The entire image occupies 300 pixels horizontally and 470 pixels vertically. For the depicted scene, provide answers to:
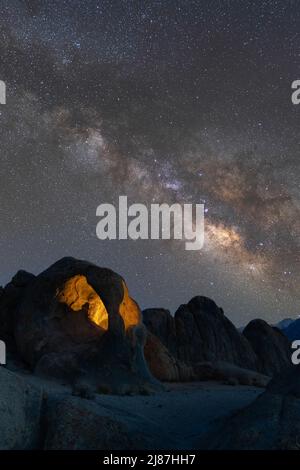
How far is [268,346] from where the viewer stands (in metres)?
34.7

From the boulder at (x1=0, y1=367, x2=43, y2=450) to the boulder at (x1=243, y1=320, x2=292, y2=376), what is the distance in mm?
28356

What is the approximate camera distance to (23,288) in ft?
84.0

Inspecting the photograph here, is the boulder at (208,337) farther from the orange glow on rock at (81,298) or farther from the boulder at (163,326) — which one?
the orange glow on rock at (81,298)

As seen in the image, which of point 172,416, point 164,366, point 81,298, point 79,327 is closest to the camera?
point 172,416

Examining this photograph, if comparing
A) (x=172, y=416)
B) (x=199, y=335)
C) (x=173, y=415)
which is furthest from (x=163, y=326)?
(x=172, y=416)

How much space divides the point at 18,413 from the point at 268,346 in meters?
30.8

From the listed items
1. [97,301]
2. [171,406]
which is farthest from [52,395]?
[97,301]

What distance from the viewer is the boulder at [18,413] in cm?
659

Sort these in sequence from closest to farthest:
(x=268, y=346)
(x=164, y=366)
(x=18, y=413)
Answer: (x=18, y=413), (x=164, y=366), (x=268, y=346)

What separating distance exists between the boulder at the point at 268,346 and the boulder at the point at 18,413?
93.0 ft

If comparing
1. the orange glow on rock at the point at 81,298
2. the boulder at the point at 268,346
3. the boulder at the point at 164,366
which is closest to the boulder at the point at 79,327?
the orange glow on rock at the point at 81,298

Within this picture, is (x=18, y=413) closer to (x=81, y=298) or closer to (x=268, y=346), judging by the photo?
(x=81, y=298)

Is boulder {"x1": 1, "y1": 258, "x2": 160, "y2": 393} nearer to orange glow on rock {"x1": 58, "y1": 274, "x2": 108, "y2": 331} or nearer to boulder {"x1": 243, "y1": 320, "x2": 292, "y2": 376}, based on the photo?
orange glow on rock {"x1": 58, "y1": 274, "x2": 108, "y2": 331}
